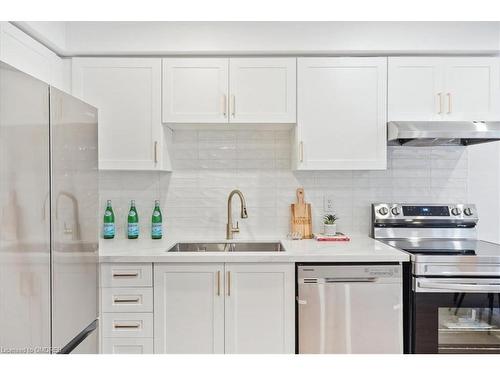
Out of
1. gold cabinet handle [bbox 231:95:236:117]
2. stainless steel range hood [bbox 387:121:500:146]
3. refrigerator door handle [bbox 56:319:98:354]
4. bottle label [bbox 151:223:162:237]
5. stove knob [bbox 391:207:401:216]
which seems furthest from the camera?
stove knob [bbox 391:207:401:216]

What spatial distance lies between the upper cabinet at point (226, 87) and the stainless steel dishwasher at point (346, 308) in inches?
39.1

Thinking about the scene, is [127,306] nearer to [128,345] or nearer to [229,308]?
[128,345]

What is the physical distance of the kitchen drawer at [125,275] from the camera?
2.11 metres

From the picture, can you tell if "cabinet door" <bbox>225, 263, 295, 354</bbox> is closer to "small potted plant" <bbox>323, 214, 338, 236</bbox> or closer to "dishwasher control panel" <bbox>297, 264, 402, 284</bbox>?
"dishwasher control panel" <bbox>297, 264, 402, 284</bbox>

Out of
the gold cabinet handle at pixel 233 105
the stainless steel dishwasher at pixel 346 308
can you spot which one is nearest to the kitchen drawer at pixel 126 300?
the stainless steel dishwasher at pixel 346 308

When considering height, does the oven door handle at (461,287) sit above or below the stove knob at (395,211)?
below

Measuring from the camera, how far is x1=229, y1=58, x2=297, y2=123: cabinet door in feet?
7.95

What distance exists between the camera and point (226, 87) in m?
2.42

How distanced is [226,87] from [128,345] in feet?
5.07

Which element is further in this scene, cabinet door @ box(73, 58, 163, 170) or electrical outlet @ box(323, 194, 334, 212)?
electrical outlet @ box(323, 194, 334, 212)

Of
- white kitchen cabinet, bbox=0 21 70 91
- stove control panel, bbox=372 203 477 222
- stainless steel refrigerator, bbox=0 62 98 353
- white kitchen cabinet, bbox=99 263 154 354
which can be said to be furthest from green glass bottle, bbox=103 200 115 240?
stove control panel, bbox=372 203 477 222

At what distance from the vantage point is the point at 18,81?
3.82 feet

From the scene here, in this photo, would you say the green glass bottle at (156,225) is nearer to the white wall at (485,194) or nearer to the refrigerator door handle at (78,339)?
the refrigerator door handle at (78,339)

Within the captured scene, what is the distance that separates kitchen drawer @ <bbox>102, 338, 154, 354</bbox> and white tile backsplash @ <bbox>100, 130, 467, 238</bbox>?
0.80 meters
